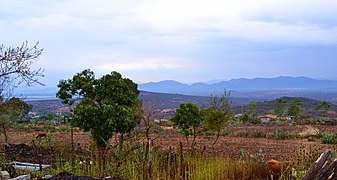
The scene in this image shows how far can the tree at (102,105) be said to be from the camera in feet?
25.3

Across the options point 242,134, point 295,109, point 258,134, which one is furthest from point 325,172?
point 295,109

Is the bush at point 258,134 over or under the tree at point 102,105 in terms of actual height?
under

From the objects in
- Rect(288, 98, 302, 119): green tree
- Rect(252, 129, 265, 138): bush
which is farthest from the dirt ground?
Rect(288, 98, 302, 119): green tree

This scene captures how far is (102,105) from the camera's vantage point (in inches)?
319

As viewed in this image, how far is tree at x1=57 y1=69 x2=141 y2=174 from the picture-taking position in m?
7.70

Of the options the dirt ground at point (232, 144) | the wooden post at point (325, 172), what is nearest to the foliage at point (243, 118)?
the dirt ground at point (232, 144)

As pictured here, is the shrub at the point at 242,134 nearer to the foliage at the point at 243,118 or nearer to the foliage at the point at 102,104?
the foliage at the point at 243,118

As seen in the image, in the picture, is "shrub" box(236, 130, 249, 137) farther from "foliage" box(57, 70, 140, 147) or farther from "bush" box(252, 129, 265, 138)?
"foliage" box(57, 70, 140, 147)

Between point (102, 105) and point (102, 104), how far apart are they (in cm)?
12

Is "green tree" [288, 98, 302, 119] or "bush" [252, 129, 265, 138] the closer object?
"bush" [252, 129, 265, 138]

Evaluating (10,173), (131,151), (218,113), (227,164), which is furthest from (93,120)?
(218,113)

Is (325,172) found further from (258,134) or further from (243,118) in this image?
(243,118)

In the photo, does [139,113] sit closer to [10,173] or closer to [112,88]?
[112,88]

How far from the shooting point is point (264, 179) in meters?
5.98
